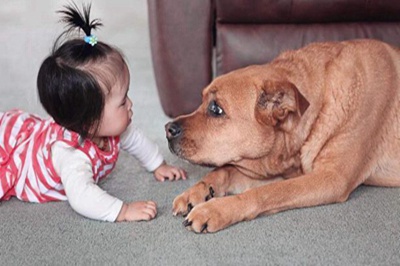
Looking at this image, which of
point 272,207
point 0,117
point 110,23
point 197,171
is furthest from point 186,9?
point 110,23

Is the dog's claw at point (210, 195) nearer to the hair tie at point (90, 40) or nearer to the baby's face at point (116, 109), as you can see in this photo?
the baby's face at point (116, 109)

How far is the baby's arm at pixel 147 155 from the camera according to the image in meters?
2.15

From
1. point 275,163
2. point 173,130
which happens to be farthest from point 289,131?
point 173,130

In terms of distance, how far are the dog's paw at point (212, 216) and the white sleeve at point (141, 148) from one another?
0.49m

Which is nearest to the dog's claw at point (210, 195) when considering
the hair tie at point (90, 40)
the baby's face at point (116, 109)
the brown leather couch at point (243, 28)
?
the baby's face at point (116, 109)

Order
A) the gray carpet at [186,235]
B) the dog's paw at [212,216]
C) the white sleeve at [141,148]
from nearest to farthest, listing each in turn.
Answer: the gray carpet at [186,235] < the dog's paw at [212,216] < the white sleeve at [141,148]

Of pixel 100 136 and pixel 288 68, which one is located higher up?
pixel 288 68

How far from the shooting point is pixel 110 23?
4.33 metres

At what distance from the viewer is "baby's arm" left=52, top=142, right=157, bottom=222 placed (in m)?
1.79

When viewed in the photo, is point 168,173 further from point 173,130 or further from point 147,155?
Answer: point 173,130

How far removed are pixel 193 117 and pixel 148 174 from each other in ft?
1.36

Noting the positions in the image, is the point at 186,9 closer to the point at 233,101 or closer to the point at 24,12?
the point at 233,101

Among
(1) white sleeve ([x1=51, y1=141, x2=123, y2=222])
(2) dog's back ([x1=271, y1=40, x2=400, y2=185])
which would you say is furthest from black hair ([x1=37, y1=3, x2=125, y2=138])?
(2) dog's back ([x1=271, y1=40, x2=400, y2=185])

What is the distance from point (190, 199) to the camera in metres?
1.85
